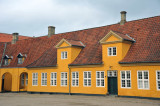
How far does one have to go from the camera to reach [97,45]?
29.4 metres

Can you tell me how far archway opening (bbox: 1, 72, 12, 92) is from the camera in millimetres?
39625

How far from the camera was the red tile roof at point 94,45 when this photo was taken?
79.8 feet

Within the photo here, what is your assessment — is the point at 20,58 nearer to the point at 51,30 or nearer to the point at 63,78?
the point at 51,30

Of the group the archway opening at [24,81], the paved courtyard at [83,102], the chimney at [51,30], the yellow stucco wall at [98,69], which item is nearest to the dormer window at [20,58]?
the yellow stucco wall at [98,69]

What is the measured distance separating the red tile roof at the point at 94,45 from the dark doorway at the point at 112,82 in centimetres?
188

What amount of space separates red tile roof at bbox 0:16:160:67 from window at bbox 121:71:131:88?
1.35 meters

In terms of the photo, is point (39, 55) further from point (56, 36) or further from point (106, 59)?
point (106, 59)

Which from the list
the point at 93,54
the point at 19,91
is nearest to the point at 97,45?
the point at 93,54

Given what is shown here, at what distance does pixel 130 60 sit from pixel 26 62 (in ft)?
59.7

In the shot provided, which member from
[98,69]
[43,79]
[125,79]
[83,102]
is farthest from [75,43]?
[83,102]

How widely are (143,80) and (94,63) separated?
240 inches

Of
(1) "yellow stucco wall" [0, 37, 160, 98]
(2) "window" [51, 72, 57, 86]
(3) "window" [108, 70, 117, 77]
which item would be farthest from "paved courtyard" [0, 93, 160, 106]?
(2) "window" [51, 72, 57, 86]

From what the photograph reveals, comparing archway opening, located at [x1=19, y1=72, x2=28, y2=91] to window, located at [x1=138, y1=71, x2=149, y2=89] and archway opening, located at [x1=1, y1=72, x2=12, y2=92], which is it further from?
window, located at [x1=138, y1=71, x2=149, y2=89]

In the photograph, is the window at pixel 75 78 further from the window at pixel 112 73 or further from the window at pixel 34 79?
the window at pixel 34 79
